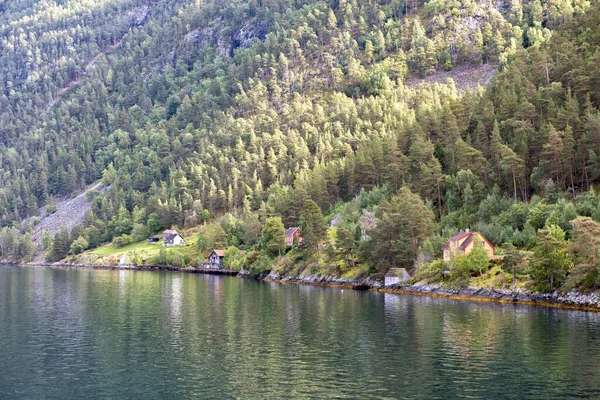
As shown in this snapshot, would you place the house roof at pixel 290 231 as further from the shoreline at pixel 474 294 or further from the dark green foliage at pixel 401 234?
the dark green foliage at pixel 401 234

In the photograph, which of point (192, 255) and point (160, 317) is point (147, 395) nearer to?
point (160, 317)

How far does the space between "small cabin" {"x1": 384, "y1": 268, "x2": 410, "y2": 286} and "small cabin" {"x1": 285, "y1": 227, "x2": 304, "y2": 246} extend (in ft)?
138

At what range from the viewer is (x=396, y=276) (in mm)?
114000

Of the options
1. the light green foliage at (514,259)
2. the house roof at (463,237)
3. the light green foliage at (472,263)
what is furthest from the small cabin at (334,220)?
the light green foliage at (514,259)

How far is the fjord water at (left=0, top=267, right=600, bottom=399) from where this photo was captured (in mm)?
45969

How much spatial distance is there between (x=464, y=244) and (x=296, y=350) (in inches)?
2150

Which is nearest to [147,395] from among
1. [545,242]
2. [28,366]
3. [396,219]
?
[28,366]

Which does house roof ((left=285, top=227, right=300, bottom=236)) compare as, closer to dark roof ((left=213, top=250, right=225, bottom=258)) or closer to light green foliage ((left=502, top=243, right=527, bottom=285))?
dark roof ((left=213, top=250, right=225, bottom=258))

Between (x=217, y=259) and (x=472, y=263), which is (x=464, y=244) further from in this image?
(x=217, y=259)

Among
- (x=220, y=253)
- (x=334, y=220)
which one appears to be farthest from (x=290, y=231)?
(x=220, y=253)

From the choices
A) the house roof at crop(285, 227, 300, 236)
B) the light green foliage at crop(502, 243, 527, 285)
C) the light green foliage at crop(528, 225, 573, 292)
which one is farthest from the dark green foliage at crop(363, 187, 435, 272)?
the house roof at crop(285, 227, 300, 236)

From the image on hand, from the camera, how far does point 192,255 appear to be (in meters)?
192

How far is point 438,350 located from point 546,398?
1614cm

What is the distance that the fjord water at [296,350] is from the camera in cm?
4597
